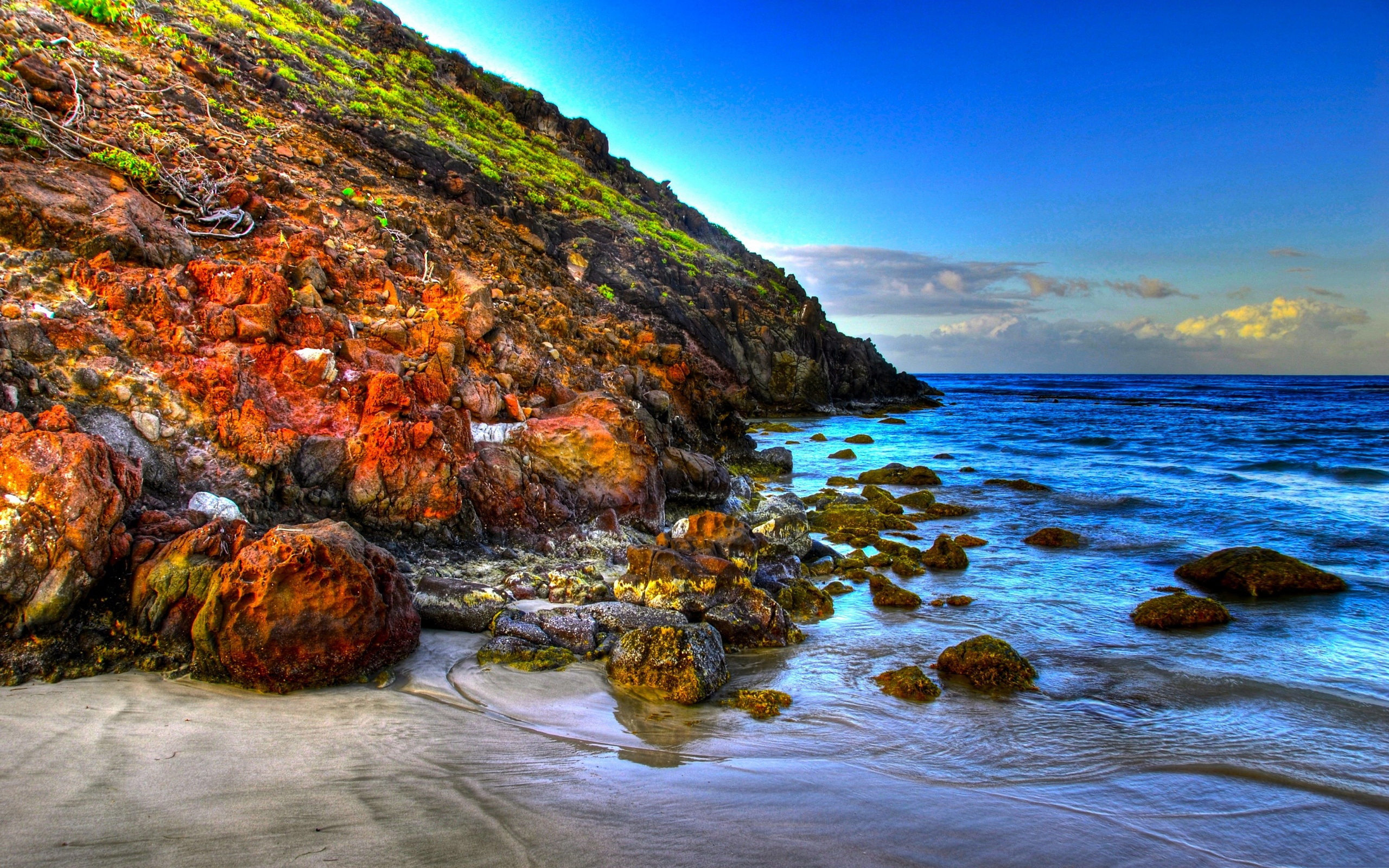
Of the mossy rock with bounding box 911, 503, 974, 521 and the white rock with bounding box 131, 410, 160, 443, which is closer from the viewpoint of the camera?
the white rock with bounding box 131, 410, 160, 443

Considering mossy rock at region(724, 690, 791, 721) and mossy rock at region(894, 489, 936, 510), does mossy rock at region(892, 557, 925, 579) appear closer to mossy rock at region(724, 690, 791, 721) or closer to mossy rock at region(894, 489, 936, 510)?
mossy rock at region(724, 690, 791, 721)

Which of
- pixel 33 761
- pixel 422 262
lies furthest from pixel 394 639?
pixel 422 262

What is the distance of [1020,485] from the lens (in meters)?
17.8

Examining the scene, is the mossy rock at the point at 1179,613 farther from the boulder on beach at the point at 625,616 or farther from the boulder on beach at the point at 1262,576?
the boulder on beach at the point at 625,616

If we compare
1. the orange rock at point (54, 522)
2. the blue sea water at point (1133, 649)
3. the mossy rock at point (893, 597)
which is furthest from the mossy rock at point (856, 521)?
the orange rock at point (54, 522)

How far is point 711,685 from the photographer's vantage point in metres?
5.27

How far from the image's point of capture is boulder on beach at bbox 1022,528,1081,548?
457 inches

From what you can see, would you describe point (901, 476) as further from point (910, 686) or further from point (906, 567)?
point (910, 686)

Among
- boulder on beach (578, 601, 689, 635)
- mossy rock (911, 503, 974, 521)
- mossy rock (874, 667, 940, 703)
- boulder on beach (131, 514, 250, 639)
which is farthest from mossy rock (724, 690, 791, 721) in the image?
mossy rock (911, 503, 974, 521)

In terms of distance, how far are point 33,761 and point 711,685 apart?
4.00 meters

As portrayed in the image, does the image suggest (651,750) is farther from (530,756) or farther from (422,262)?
(422,262)

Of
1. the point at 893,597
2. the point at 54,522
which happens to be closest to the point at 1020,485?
the point at 893,597

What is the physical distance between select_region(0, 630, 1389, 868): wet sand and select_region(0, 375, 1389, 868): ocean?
2cm

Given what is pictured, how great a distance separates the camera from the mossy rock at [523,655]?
5.39m
